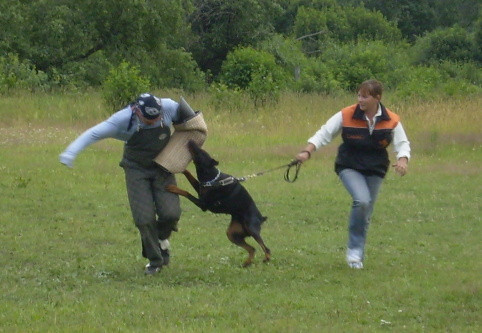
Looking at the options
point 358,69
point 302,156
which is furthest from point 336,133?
point 358,69

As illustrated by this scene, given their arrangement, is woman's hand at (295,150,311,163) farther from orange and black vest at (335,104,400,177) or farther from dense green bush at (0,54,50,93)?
dense green bush at (0,54,50,93)

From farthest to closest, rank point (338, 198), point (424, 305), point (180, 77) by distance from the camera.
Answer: point (180, 77), point (338, 198), point (424, 305)

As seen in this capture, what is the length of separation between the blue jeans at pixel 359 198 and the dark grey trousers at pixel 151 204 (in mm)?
1584

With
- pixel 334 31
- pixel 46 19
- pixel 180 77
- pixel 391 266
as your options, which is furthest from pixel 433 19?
pixel 391 266

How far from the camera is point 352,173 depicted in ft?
26.8

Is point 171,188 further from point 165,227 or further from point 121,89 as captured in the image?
point 121,89

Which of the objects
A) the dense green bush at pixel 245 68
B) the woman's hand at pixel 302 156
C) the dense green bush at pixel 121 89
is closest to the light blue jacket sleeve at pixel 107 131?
the woman's hand at pixel 302 156

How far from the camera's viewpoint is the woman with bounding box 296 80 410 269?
7973 millimetres

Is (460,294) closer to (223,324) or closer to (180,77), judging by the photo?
(223,324)

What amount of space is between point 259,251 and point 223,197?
4.23 feet

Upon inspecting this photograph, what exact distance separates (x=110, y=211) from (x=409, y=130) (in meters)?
9.31

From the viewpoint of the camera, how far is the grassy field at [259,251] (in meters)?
6.46

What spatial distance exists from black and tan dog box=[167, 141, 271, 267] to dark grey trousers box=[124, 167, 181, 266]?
0.10m

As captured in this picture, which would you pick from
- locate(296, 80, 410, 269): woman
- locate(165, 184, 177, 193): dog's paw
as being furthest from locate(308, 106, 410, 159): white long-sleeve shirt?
locate(165, 184, 177, 193): dog's paw
